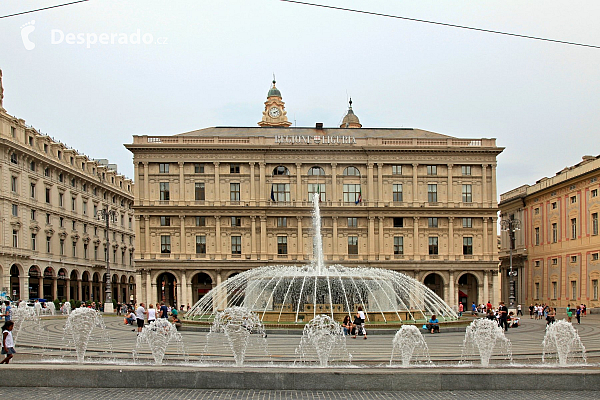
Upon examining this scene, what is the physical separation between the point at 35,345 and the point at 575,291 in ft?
164

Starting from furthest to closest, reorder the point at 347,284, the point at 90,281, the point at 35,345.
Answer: the point at 90,281, the point at 347,284, the point at 35,345

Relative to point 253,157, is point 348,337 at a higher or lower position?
lower

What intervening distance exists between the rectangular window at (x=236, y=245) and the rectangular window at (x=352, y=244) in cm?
1056

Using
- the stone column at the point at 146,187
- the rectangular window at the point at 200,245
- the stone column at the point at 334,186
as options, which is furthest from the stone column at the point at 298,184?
the stone column at the point at 146,187

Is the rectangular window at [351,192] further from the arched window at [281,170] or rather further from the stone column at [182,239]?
the stone column at [182,239]

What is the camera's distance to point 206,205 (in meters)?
61.2

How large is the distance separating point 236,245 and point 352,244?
11226 millimetres

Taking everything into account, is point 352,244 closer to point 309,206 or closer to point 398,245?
point 398,245

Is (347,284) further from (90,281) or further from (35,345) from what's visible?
(90,281)

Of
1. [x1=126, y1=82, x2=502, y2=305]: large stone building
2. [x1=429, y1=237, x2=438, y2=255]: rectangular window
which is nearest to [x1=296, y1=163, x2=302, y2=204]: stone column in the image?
[x1=126, y1=82, x2=502, y2=305]: large stone building

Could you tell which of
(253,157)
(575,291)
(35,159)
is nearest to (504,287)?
(575,291)

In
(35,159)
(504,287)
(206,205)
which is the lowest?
(504,287)

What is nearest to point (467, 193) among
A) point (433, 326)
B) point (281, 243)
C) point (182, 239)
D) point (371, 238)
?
point (371, 238)

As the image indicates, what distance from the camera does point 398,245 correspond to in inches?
2453
